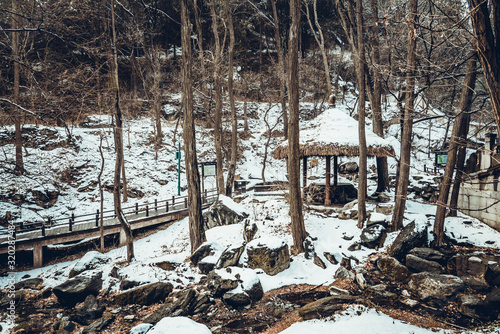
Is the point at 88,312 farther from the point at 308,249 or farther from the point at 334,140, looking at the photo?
the point at 334,140

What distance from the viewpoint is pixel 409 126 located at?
28.4 ft

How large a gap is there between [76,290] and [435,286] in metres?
9.56

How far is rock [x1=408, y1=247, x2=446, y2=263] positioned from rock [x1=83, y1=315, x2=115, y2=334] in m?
8.42

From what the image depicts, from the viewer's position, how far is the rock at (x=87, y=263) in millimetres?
9297

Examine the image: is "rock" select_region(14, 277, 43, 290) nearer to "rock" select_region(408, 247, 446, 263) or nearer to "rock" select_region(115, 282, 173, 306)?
"rock" select_region(115, 282, 173, 306)

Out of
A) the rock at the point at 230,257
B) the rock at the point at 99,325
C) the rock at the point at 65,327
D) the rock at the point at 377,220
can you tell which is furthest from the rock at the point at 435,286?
the rock at the point at 65,327

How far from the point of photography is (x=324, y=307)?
17.9 feet

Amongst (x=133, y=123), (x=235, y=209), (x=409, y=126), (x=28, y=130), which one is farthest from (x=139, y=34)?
(x=409, y=126)

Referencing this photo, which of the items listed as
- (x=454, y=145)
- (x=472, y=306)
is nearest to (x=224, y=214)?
Answer: (x=472, y=306)

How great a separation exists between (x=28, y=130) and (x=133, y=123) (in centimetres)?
875

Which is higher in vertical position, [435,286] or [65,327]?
[435,286]

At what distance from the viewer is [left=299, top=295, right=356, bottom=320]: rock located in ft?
17.5

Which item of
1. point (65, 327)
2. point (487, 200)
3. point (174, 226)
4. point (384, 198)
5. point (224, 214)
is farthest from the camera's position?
point (174, 226)

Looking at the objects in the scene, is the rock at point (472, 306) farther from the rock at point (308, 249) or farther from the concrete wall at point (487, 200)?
the concrete wall at point (487, 200)
